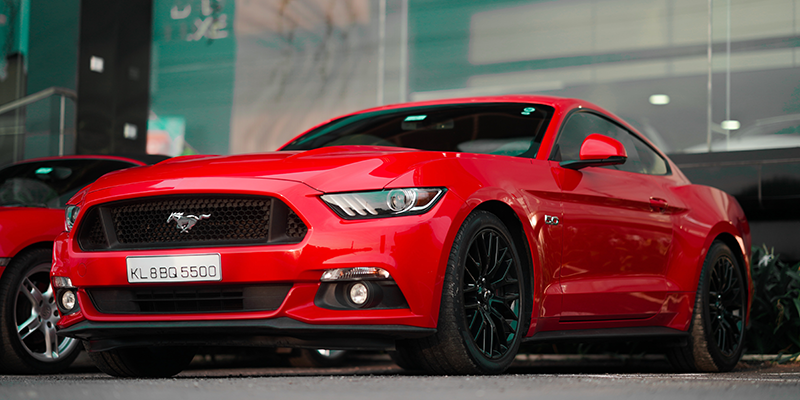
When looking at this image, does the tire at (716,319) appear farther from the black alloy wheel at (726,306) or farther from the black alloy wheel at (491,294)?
the black alloy wheel at (491,294)

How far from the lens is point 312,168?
381 cm

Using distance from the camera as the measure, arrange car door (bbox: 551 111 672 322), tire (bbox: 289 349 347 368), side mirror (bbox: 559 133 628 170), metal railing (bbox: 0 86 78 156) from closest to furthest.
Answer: car door (bbox: 551 111 672 322) → side mirror (bbox: 559 133 628 170) → tire (bbox: 289 349 347 368) → metal railing (bbox: 0 86 78 156)

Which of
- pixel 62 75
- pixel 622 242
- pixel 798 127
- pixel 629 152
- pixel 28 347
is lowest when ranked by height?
pixel 28 347

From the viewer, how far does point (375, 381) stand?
3.53 metres

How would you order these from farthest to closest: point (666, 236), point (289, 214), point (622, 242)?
point (666, 236)
point (622, 242)
point (289, 214)

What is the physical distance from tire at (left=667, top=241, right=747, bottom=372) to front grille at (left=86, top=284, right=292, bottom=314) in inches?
109

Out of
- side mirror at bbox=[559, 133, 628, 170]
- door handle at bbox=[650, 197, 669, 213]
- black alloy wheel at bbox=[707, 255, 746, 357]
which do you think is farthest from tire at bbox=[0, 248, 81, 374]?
black alloy wheel at bbox=[707, 255, 746, 357]

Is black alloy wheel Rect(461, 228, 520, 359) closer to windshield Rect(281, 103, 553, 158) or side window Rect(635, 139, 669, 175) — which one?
windshield Rect(281, 103, 553, 158)

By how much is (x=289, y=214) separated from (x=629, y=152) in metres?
2.63

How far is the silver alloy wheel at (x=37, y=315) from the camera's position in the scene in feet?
17.6

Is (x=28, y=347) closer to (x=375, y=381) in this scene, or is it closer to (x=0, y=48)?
(x=375, y=381)

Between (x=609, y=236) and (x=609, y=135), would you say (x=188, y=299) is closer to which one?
(x=609, y=236)

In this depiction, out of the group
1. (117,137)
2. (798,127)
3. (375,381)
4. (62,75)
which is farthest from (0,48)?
(375,381)

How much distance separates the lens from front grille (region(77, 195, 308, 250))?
3.71 m
